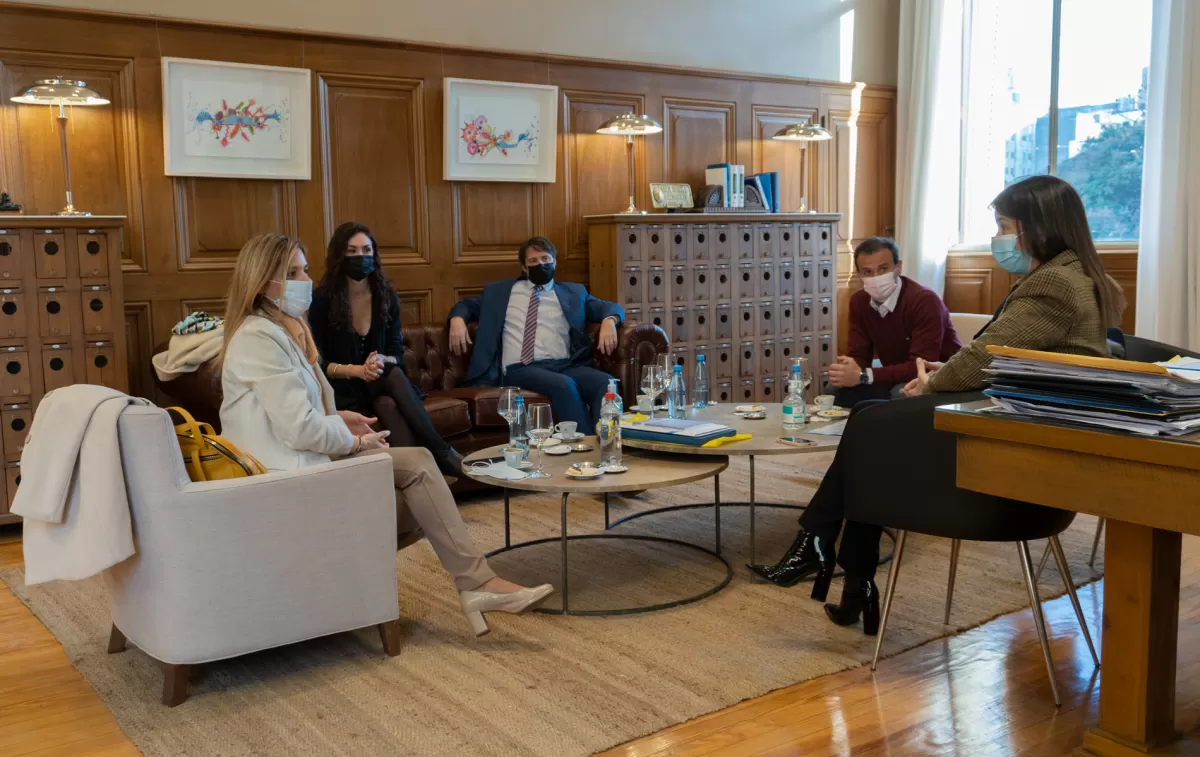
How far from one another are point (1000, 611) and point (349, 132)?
13.8 feet

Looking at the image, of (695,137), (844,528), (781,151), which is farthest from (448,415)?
(781,151)

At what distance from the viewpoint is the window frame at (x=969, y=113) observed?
24.1ft

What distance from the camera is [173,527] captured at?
9.70 feet

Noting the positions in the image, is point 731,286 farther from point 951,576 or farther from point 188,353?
point 951,576

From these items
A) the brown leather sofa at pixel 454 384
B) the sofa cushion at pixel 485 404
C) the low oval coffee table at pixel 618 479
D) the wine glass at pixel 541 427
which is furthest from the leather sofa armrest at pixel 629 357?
the wine glass at pixel 541 427

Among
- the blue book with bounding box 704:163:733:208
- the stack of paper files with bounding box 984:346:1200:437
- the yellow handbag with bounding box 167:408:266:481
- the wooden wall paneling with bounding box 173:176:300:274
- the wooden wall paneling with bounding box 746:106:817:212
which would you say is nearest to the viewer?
the stack of paper files with bounding box 984:346:1200:437

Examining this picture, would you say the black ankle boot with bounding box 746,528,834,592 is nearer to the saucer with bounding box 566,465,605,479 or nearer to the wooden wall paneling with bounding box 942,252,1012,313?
the saucer with bounding box 566,465,605,479

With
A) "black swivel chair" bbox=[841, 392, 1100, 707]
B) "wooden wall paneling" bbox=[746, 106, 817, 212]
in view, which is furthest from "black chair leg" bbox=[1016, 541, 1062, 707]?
"wooden wall paneling" bbox=[746, 106, 817, 212]

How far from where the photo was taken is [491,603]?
345 cm

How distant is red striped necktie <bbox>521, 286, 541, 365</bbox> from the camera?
5832 millimetres

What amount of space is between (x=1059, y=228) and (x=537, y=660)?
199cm

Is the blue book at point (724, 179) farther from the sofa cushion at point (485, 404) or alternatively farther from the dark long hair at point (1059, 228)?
the dark long hair at point (1059, 228)

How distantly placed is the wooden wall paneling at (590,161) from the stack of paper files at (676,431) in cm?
303

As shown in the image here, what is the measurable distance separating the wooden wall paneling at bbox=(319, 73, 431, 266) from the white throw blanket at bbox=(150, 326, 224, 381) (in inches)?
50.7
